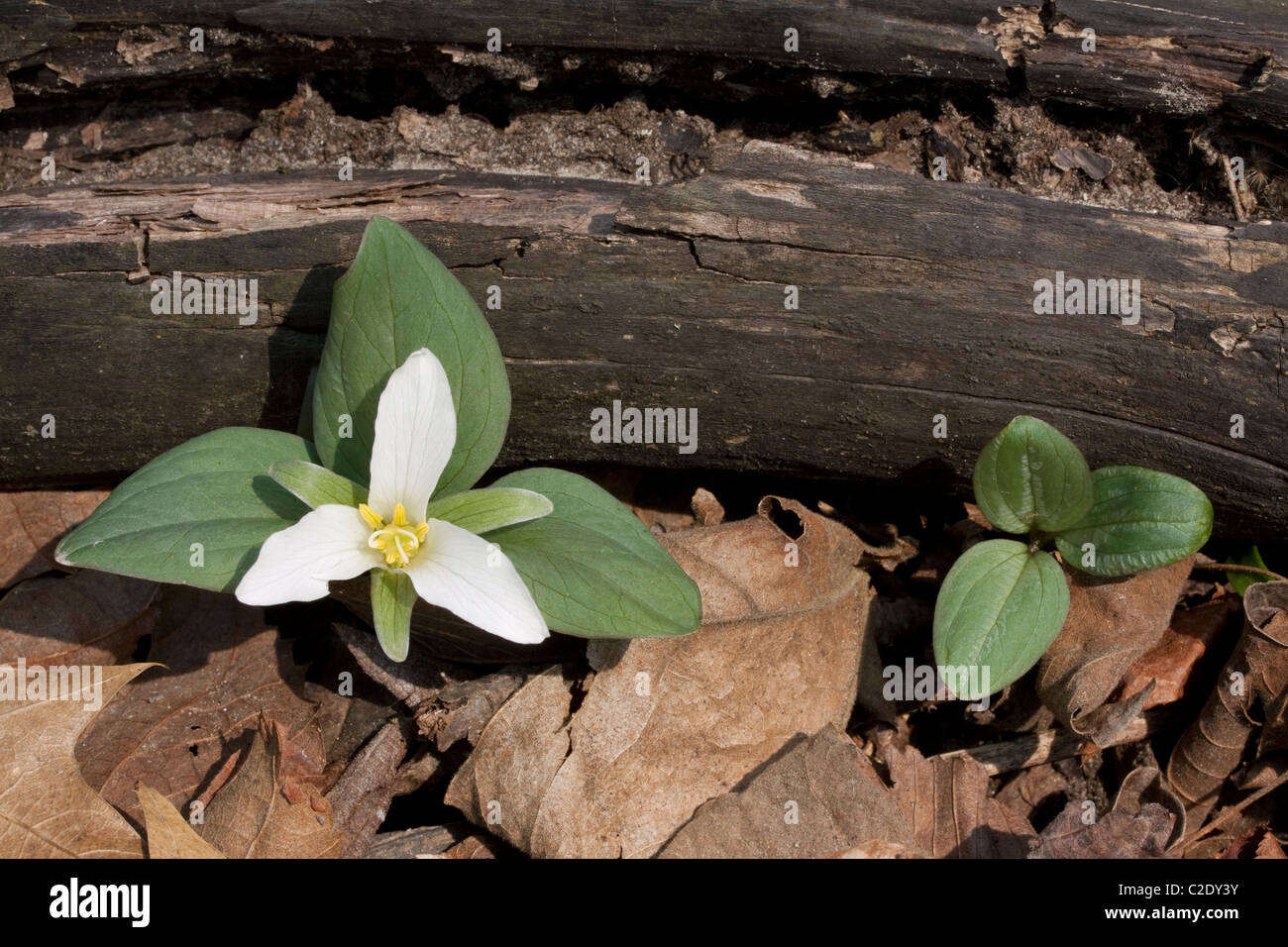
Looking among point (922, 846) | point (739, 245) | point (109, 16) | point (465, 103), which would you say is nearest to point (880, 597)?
point (922, 846)

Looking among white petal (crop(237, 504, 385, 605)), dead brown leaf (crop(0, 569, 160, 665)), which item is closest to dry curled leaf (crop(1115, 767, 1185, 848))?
white petal (crop(237, 504, 385, 605))

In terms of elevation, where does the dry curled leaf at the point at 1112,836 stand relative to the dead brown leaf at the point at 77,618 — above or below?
below

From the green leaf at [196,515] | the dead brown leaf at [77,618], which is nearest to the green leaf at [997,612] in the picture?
the green leaf at [196,515]

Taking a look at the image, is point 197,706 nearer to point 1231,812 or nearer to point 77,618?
point 77,618

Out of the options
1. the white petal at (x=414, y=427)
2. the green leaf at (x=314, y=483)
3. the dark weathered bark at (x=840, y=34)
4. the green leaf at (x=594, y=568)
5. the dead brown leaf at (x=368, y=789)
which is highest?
the dark weathered bark at (x=840, y=34)

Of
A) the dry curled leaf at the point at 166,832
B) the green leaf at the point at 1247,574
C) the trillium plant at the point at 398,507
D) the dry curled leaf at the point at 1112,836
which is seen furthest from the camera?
the green leaf at the point at 1247,574

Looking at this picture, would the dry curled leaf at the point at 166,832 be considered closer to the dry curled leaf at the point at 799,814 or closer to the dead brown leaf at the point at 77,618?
the dead brown leaf at the point at 77,618

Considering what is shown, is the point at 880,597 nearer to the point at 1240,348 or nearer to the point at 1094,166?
the point at 1240,348
